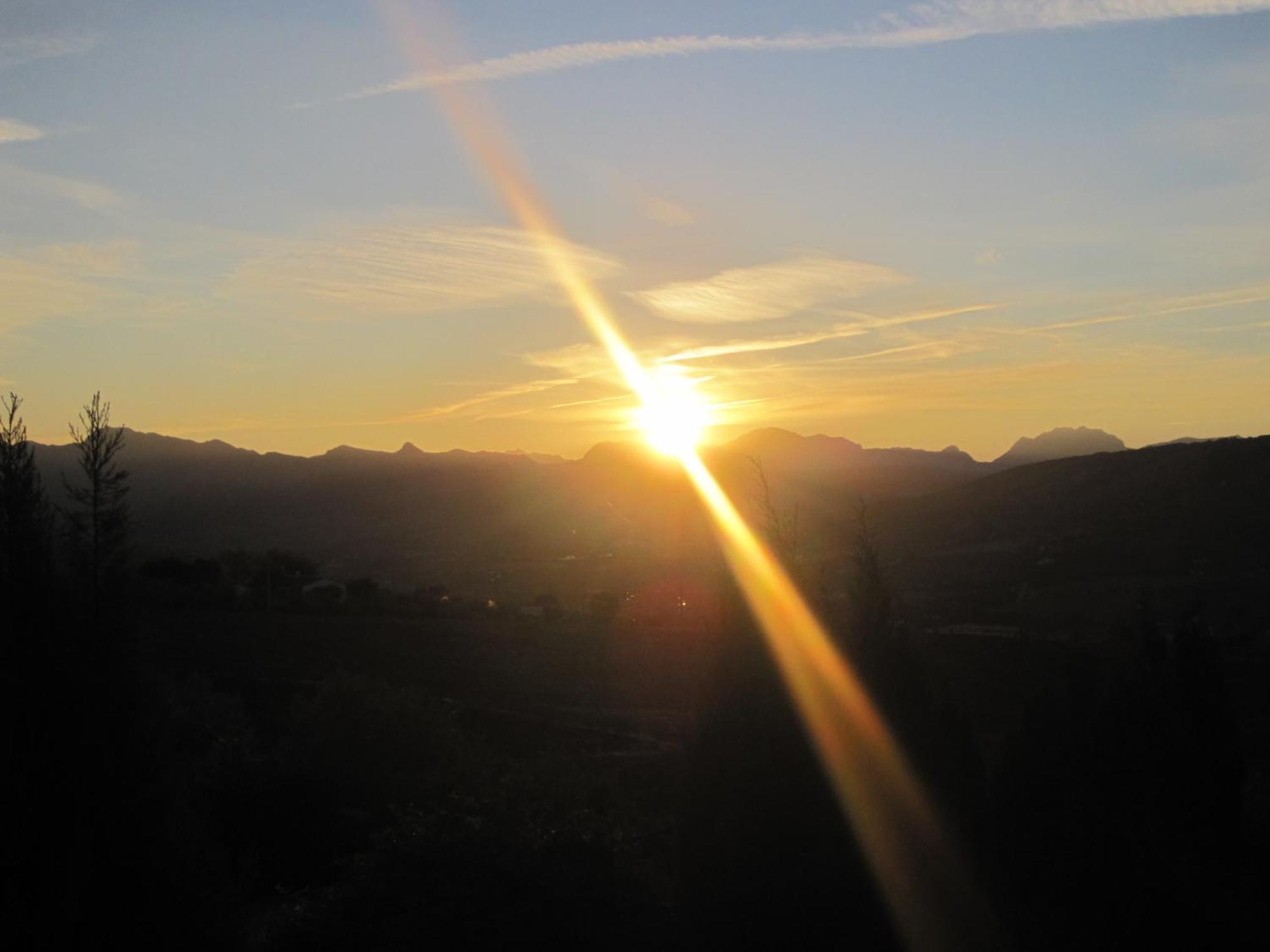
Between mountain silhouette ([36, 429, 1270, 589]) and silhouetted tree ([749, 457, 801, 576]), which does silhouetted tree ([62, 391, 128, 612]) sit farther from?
mountain silhouette ([36, 429, 1270, 589])

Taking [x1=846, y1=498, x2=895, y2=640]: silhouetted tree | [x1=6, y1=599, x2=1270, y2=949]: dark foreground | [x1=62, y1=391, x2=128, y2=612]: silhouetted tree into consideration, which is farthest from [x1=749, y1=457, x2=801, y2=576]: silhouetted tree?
[x1=62, y1=391, x2=128, y2=612]: silhouetted tree

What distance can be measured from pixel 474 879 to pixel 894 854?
15.3ft

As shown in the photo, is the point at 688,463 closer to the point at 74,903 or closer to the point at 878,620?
the point at 878,620

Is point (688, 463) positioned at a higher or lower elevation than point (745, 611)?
higher

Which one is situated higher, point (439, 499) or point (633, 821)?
point (439, 499)

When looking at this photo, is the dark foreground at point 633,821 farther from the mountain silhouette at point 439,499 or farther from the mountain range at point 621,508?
the mountain silhouette at point 439,499

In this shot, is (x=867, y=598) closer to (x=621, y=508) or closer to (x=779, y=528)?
(x=779, y=528)

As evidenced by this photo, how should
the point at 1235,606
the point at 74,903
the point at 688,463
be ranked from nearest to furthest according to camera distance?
the point at 74,903, the point at 688,463, the point at 1235,606

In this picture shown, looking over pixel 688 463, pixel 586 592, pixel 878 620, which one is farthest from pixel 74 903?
pixel 586 592

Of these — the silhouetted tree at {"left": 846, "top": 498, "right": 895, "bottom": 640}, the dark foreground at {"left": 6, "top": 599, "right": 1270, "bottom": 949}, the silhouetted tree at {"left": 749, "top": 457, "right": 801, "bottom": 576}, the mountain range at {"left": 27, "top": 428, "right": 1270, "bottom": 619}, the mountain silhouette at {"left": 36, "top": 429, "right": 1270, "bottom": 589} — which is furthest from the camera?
the mountain silhouette at {"left": 36, "top": 429, "right": 1270, "bottom": 589}

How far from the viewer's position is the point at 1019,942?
11.3 metres

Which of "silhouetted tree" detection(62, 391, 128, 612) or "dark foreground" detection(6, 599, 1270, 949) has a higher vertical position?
"silhouetted tree" detection(62, 391, 128, 612)

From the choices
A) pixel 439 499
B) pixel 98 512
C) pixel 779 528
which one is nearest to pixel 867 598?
pixel 779 528

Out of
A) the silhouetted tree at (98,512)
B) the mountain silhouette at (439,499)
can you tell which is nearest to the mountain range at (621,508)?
the mountain silhouette at (439,499)
